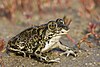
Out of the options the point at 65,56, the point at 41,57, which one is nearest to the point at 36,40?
the point at 41,57

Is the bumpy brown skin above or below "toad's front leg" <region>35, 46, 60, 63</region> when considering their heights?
above

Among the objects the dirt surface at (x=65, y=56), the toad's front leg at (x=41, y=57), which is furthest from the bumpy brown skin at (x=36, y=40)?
the dirt surface at (x=65, y=56)

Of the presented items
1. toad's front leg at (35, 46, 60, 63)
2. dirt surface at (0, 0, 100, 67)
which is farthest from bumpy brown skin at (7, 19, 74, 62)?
dirt surface at (0, 0, 100, 67)

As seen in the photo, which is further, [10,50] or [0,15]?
[0,15]

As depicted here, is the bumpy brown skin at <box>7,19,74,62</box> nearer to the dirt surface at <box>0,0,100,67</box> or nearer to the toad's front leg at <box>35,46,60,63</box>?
the toad's front leg at <box>35,46,60,63</box>

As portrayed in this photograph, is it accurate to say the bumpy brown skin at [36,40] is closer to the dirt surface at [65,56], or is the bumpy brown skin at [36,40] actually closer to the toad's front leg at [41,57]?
the toad's front leg at [41,57]

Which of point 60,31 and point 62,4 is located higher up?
point 62,4

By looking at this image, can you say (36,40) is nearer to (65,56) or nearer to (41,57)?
(41,57)

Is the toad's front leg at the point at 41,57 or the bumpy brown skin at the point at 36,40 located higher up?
the bumpy brown skin at the point at 36,40

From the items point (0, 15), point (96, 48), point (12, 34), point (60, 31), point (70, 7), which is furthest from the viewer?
point (70, 7)

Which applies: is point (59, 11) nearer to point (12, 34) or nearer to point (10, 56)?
point (12, 34)

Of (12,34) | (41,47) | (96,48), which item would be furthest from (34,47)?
(12,34)
